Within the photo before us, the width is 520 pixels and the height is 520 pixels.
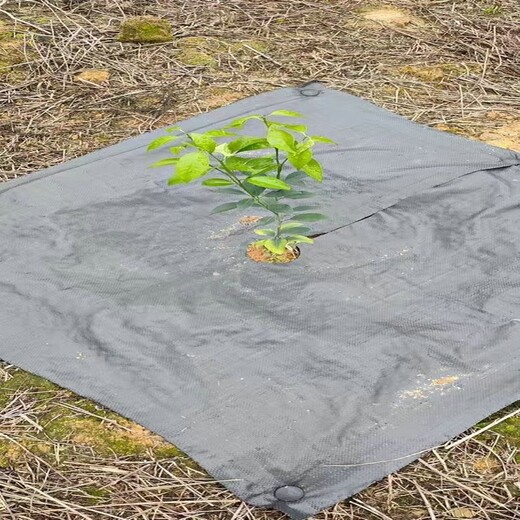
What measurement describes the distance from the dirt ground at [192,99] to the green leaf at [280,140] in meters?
0.79

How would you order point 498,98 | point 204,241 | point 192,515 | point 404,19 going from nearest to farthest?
point 192,515 < point 204,241 < point 498,98 < point 404,19

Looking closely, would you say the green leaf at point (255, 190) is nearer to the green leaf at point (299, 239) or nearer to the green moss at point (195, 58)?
the green leaf at point (299, 239)

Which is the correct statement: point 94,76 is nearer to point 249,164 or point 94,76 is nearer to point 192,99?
point 192,99

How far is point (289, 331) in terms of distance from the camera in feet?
8.11

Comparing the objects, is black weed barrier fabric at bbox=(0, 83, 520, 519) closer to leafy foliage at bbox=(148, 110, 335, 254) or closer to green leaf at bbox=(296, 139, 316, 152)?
leafy foliage at bbox=(148, 110, 335, 254)

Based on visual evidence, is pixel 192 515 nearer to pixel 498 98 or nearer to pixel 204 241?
pixel 204 241

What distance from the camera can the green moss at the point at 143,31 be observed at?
457 cm

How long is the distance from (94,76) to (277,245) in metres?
1.83

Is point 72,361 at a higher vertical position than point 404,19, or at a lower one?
higher

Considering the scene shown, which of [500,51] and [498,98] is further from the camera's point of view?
[500,51]

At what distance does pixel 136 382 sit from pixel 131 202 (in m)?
0.92

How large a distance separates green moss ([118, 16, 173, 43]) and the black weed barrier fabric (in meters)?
1.28

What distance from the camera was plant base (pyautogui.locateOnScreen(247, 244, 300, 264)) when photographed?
276 centimetres

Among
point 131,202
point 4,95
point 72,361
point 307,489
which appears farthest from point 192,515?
point 4,95
